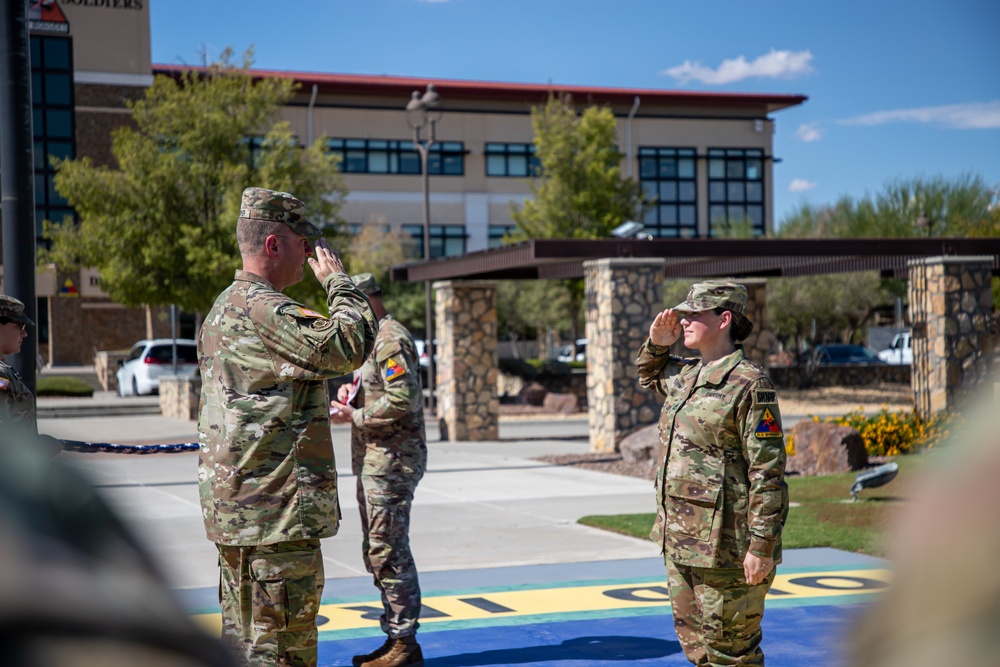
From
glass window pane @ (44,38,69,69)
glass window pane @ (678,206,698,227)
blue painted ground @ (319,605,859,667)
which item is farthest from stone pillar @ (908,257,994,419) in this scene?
glass window pane @ (678,206,698,227)

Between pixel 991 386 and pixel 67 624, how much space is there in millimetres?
740

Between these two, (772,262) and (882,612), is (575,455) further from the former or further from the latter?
(882,612)

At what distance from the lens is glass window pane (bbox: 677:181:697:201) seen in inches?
2317

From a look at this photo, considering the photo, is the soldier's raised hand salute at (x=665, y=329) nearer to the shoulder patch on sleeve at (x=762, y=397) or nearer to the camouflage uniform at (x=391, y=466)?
the shoulder patch on sleeve at (x=762, y=397)

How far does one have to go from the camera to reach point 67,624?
65cm

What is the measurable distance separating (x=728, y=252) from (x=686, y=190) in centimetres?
4151

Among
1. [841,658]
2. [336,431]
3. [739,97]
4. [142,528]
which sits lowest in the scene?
[336,431]

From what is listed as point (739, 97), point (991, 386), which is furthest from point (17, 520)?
point (739, 97)

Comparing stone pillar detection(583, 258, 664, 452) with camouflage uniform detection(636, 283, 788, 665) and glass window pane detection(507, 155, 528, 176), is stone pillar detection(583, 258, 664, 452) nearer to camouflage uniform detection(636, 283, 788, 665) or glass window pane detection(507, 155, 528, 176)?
camouflage uniform detection(636, 283, 788, 665)

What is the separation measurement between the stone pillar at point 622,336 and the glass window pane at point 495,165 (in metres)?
38.1

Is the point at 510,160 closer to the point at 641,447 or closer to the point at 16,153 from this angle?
the point at 641,447

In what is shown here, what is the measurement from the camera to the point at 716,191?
195ft

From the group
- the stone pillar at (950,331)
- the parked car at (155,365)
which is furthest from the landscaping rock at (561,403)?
the stone pillar at (950,331)

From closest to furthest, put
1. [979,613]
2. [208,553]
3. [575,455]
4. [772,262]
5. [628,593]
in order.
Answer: [979,613], [628,593], [208,553], [575,455], [772,262]
